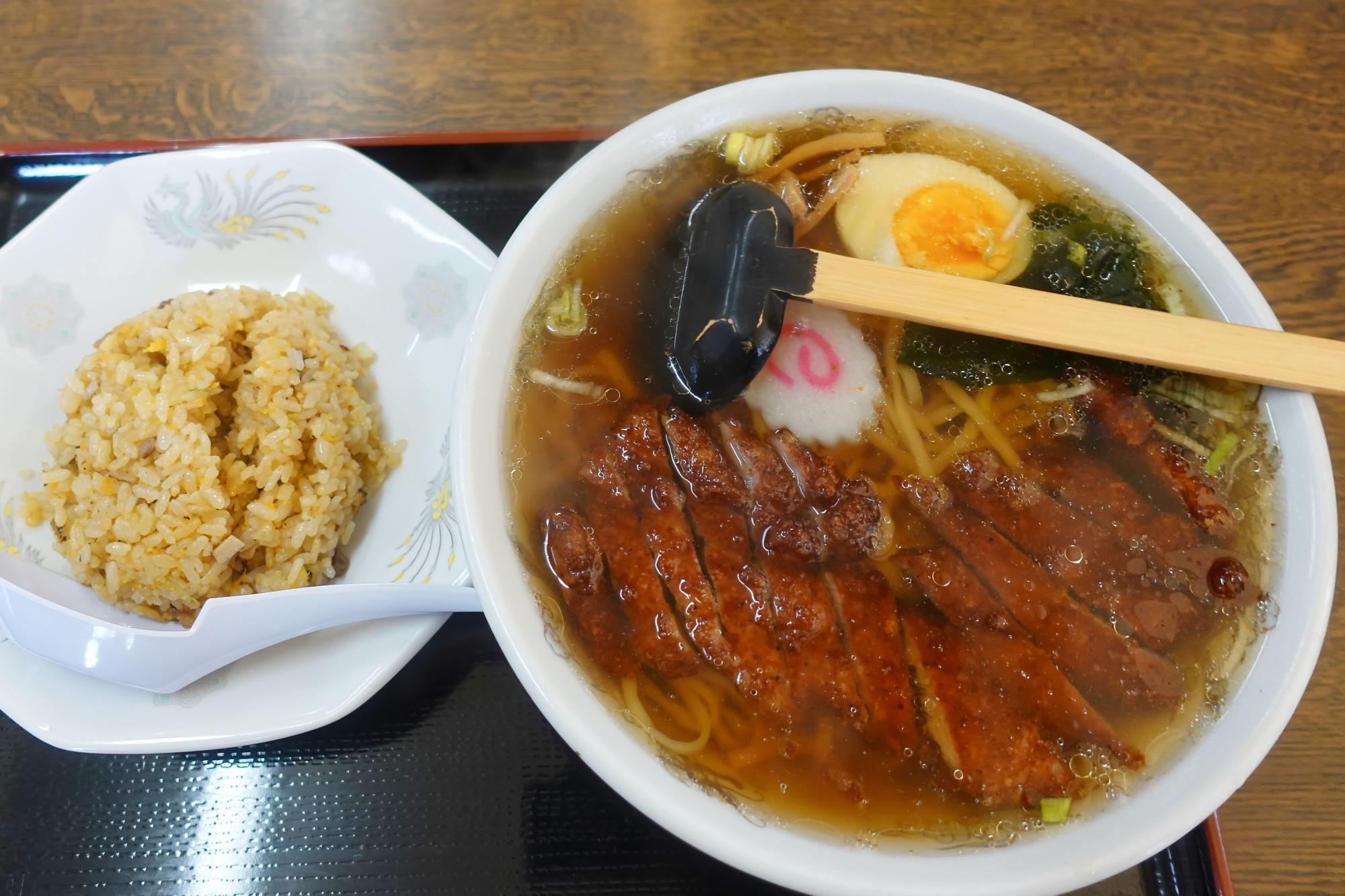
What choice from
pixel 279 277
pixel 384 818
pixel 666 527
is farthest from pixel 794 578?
pixel 279 277

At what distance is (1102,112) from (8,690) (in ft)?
8.74

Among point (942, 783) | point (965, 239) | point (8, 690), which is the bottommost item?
point (8, 690)

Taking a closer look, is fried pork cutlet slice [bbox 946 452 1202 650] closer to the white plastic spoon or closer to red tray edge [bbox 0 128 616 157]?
the white plastic spoon

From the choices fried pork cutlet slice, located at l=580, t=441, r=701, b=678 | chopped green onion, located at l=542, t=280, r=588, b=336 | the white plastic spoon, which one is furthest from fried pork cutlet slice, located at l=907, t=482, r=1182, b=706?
the white plastic spoon

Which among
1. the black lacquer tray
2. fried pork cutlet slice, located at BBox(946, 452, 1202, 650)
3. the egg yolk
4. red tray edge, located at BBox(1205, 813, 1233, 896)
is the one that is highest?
the egg yolk

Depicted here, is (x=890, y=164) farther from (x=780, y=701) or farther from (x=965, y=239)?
(x=780, y=701)

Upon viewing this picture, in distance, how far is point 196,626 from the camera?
1247 mm

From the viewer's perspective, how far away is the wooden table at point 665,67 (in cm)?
185

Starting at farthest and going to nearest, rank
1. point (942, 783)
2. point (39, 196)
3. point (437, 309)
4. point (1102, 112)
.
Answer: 1. point (1102, 112)
2. point (39, 196)
3. point (437, 309)
4. point (942, 783)

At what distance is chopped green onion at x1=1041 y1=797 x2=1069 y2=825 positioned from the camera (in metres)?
1.10

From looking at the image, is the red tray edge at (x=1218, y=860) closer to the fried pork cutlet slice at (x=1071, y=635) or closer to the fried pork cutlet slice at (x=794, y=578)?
the fried pork cutlet slice at (x=1071, y=635)

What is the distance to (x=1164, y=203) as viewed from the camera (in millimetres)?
1259

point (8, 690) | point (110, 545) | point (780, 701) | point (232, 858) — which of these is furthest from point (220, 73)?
point (780, 701)

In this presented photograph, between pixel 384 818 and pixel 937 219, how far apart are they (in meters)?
1.49
